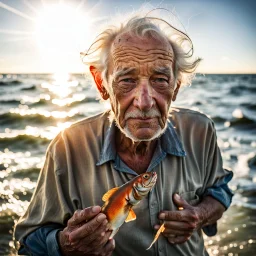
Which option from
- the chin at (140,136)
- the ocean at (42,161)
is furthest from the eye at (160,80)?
the ocean at (42,161)

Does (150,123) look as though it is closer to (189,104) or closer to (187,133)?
(187,133)

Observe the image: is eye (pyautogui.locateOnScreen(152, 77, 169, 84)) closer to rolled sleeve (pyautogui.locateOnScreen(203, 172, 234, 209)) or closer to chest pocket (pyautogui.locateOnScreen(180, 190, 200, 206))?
chest pocket (pyautogui.locateOnScreen(180, 190, 200, 206))

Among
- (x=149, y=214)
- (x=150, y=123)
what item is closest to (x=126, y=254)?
(x=149, y=214)

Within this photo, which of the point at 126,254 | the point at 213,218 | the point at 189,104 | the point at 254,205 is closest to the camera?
the point at 126,254

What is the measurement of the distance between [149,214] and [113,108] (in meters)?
0.84

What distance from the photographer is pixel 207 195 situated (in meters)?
3.41

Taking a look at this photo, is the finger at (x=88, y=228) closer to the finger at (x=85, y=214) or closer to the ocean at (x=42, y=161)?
the finger at (x=85, y=214)

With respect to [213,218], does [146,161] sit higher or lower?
higher

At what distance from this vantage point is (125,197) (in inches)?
99.0

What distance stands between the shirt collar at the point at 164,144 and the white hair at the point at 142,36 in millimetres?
378

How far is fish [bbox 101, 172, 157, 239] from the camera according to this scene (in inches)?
96.7

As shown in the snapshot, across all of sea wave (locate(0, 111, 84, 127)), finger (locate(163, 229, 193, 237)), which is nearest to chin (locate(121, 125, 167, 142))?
finger (locate(163, 229, 193, 237))

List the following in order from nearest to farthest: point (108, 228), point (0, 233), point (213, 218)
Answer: point (108, 228) → point (213, 218) → point (0, 233)

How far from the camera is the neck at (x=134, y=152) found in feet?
10.4
